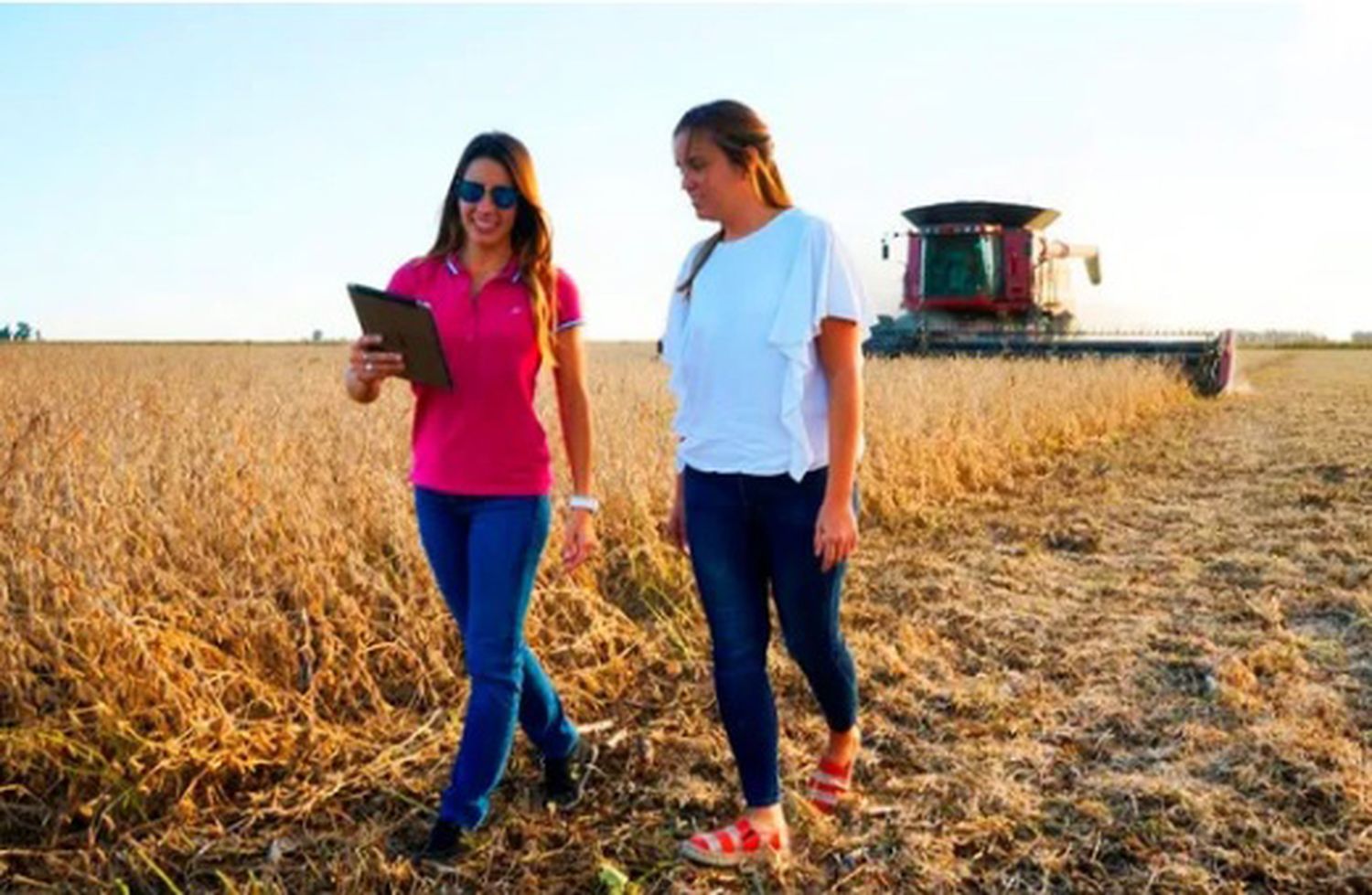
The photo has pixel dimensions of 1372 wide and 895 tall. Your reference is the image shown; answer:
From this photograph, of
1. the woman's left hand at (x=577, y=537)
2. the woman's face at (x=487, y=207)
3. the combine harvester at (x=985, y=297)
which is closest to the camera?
the woman's face at (x=487, y=207)

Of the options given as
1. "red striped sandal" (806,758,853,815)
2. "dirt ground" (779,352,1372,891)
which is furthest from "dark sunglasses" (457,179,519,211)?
"dirt ground" (779,352,1372,891)

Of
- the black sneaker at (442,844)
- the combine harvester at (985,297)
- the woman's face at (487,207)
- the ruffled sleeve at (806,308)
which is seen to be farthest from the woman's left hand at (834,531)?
the combine harvester at (985,297)

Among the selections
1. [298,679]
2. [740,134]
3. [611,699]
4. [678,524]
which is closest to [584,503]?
[678,524]

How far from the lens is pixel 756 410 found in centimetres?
229

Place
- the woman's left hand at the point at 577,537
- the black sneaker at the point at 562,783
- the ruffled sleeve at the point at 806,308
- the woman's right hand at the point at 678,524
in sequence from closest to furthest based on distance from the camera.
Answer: the ruffled sleeve at the point at 806,308 → the woman's right hand at the point at 678,524 → the woman's left hand at the point at 577,537 → the black sneaker at the point at 562,783

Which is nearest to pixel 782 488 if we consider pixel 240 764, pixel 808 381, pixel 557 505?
pixel 808 381

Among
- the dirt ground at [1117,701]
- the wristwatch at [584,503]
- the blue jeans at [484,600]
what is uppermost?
the wristwatch at [584,503]

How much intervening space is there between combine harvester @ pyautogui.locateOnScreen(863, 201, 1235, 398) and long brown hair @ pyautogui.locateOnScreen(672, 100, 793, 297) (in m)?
13.7

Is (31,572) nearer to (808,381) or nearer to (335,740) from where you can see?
(335,740)

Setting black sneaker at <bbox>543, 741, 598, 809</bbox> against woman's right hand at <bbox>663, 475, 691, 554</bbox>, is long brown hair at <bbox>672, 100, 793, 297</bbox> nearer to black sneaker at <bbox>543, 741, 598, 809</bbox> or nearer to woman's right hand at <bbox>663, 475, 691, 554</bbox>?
woman's right hand at <bbox>663, 475, 691, 554</bbox>

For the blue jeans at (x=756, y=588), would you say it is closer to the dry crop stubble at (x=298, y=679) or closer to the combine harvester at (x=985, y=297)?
the dry crop stubble at (x=298, y=679)

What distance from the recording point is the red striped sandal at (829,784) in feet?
9.15

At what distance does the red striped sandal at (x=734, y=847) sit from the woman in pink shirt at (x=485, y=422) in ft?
1.64

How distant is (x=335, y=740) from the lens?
119 inches
